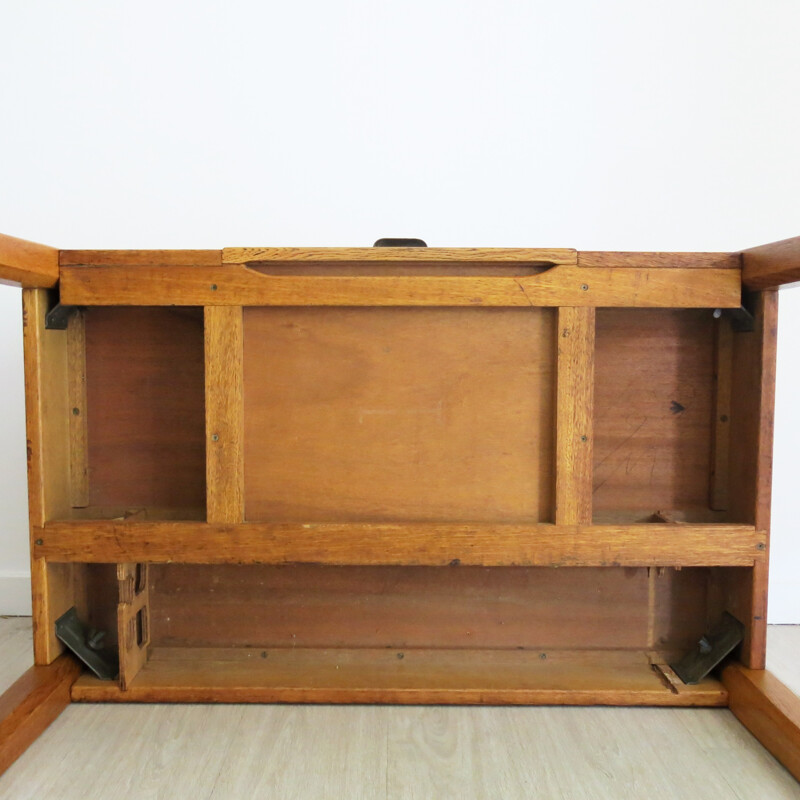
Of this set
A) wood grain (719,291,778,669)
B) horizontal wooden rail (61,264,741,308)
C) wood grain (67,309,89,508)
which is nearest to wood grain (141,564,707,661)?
wood grain (719,291,778,669)

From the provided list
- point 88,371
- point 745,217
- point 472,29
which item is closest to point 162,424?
point 88,371

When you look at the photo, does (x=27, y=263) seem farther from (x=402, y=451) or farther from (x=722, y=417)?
(x=722, y=417)

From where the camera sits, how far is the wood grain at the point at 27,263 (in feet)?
3.63

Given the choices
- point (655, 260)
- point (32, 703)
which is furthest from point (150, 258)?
point (655, 260)

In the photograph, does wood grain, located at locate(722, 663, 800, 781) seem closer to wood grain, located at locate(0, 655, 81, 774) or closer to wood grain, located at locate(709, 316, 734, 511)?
wood grain, located at locate(709, 316, 734, 511)

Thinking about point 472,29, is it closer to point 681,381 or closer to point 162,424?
point 681,381

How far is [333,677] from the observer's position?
1.33 m

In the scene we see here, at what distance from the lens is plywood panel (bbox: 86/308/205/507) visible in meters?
1.37

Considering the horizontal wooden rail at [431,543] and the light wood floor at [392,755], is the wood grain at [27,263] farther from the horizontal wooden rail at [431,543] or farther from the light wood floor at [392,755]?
the light wood floor at [392,755]

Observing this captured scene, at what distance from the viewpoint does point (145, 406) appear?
138 cm

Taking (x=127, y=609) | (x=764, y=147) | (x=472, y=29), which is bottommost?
(x=127, y=609)

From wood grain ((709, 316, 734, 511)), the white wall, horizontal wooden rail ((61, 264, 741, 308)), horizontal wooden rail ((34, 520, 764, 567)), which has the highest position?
the white wall

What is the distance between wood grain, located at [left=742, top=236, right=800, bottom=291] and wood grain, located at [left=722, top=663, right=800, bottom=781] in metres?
0.70

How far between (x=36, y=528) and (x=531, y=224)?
4.31ft
